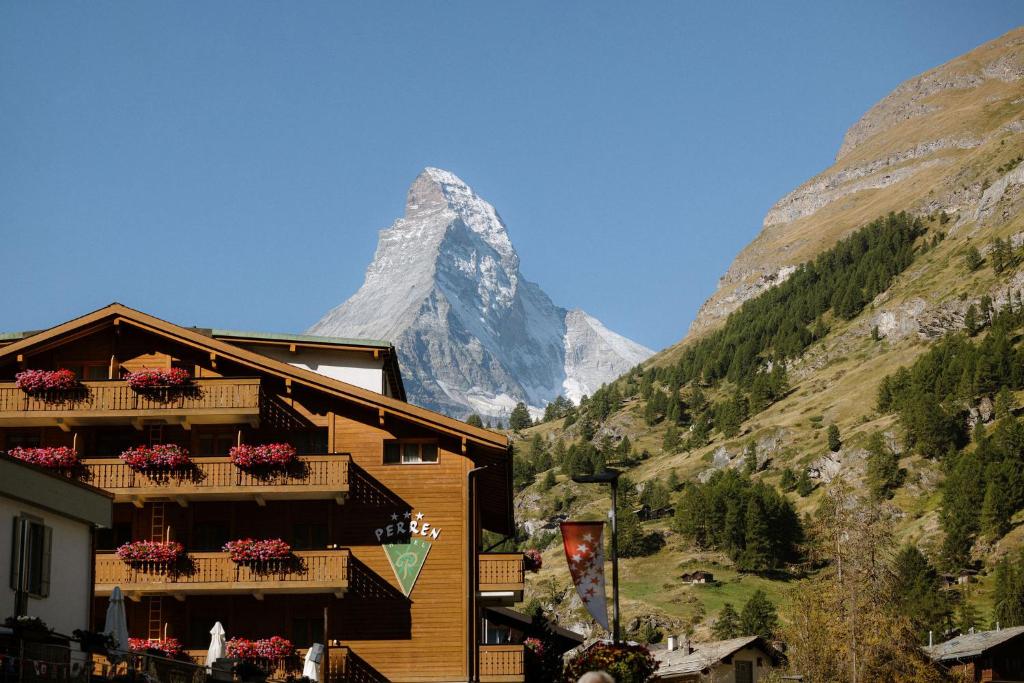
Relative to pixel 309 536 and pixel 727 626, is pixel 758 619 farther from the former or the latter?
pixel 309 536

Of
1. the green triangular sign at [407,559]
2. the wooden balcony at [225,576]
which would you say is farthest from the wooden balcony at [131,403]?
the green triangular sign at [407,559]

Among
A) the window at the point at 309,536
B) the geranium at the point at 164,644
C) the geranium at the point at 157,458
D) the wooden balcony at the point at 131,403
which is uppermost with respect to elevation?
the wooden balcony at the point at 131,403

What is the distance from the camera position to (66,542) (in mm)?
31109

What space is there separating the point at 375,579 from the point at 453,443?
5.05 metres

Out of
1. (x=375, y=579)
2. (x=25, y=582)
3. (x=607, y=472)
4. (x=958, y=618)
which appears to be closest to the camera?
(x=25, y=582)

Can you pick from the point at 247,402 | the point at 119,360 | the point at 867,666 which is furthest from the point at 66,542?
the point at 867,666

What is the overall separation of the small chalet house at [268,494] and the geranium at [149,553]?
0.06 meters

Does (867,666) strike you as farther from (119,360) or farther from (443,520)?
(119,360)

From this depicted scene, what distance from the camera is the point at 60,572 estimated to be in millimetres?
30562

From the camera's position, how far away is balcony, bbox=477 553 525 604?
4726 centimetres

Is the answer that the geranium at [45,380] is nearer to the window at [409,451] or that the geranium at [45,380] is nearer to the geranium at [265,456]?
the geranium at [265,456]

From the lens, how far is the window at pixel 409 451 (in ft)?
159

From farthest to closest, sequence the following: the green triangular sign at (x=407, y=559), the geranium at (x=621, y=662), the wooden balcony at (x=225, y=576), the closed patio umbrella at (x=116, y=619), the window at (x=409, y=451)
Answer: the window at (x=409, y=451), the green triangular sign at (x=407, y=559), the wooden balcony at (x=225, y=576), the geranium at (x=621, y=662), the closed patio umbrella at (x=116, y=619)

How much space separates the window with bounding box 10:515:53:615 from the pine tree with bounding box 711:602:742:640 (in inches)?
4930
